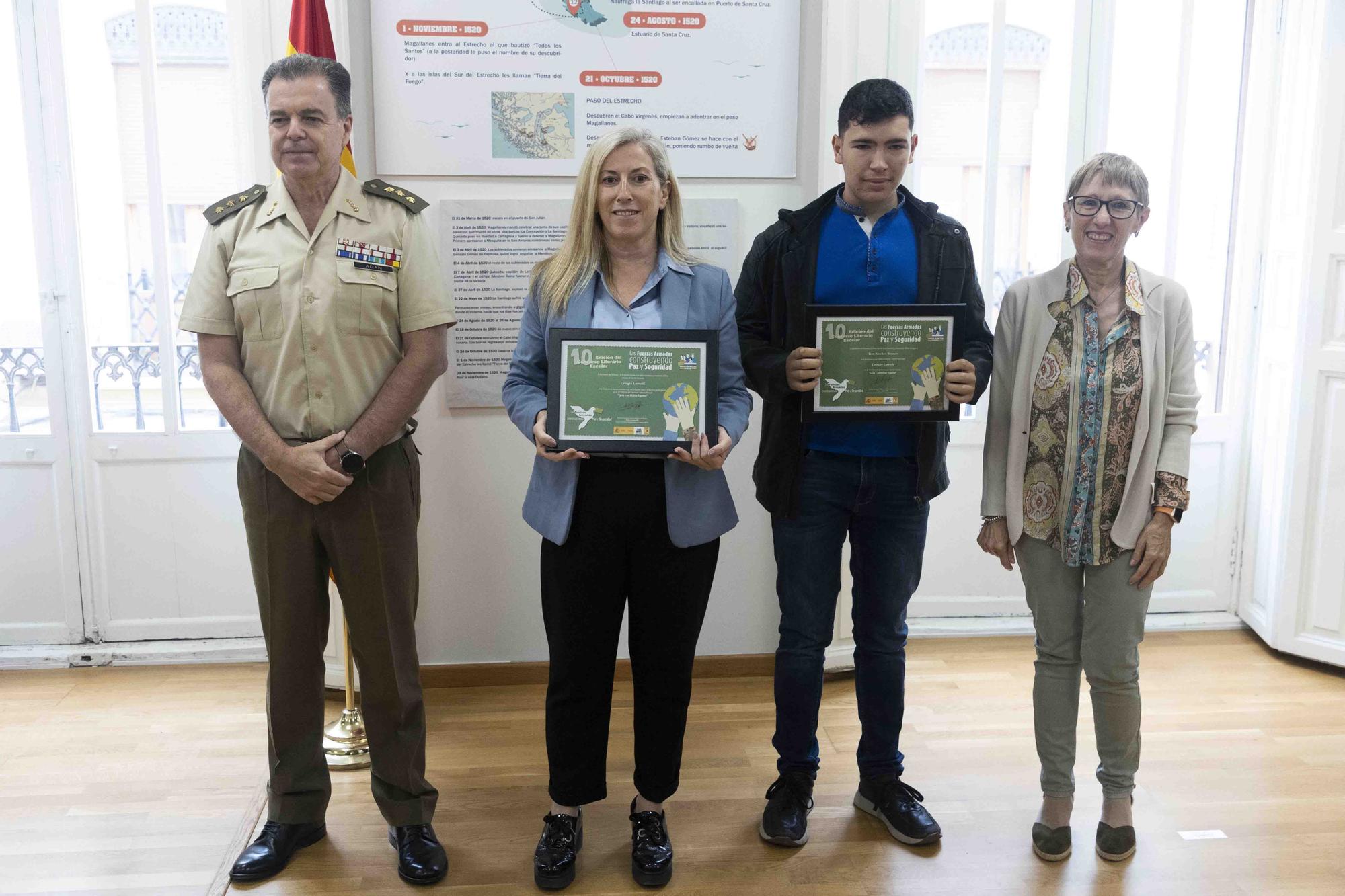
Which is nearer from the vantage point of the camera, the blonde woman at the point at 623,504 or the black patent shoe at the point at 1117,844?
the blonde woman at the point at 623,504

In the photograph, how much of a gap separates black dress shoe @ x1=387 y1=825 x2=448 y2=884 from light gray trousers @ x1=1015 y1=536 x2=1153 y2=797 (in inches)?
56.4

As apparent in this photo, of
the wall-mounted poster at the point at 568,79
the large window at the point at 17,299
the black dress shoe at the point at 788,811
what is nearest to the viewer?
the black dress shoe at the point at 788,811

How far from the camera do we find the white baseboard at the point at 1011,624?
3.83 meters

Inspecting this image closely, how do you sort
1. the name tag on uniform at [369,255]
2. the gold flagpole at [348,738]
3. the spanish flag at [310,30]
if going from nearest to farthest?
the name tag on uniform at [369,255]
the spanish flag at [310,30]
the gold flagpole at [348,738]

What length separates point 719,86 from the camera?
3197mm

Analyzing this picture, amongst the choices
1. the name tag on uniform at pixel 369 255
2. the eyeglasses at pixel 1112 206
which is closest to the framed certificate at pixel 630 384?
the name tag on uniform at pixel 369 255

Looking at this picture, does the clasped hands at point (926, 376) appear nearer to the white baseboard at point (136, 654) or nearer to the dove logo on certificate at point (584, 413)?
the dove logo on certificate at point (584, 413)

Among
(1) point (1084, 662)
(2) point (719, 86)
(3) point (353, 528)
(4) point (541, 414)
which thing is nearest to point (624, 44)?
(2) point (719, 86)

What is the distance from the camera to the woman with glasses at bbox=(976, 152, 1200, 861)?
223 centimetres

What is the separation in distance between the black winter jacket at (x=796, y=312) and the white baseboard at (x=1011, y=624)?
1.61 metres

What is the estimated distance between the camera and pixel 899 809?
2.51 meters

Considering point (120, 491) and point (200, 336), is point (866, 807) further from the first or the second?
point (120, 491)

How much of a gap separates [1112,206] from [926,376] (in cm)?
52

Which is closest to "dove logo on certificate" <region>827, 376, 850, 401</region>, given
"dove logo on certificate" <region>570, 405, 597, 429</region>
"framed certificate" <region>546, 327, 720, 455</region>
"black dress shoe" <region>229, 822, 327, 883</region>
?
"framed certificate" <region>546, 327, 720, 455</region>
